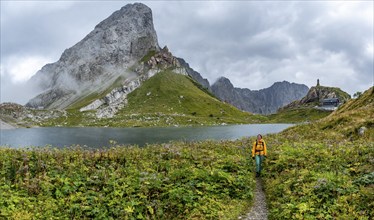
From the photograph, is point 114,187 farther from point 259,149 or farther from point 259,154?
point 259,149

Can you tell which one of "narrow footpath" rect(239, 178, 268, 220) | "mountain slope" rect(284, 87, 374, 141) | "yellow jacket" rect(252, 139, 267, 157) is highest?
"mountain slope" rect(284, 87, 374, 141)

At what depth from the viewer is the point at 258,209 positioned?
1548cm

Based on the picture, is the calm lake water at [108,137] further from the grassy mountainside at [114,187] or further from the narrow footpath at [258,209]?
the narrow footpath at [258,209]

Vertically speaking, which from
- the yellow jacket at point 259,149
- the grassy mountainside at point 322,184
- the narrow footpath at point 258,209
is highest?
the yellow jacket at point 259,149

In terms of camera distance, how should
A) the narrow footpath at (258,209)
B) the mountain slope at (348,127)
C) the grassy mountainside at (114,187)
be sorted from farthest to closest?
1. the mountain slope at (348,127)
2. the narrow footpath at (258,209)
3. the grassy mountainside at (114,187)

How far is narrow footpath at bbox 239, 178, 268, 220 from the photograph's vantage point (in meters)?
14.5

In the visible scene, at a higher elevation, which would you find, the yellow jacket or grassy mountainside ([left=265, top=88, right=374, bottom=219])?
the yellow jacket

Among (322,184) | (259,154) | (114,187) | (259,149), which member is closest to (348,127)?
(259,149)

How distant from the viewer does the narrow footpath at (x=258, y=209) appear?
14.5 m

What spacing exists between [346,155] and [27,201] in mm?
19584

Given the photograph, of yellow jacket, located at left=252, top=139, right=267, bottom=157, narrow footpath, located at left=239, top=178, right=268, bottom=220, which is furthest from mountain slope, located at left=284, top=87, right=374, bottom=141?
narrow footpath, located at left=239, top=178, right=268, bottom=220

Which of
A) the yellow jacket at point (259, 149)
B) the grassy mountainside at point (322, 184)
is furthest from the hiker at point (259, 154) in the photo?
the grassy mountainside at point (322, 184)

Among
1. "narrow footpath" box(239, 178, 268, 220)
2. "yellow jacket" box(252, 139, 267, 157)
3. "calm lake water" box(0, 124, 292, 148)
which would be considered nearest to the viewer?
"narrow footpath" box(239, 178, 268, 220)

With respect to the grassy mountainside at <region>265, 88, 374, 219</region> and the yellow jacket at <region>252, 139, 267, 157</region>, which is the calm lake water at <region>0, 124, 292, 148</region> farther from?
the grassy mountainside at <region>265, 88, 374, 219</region>
